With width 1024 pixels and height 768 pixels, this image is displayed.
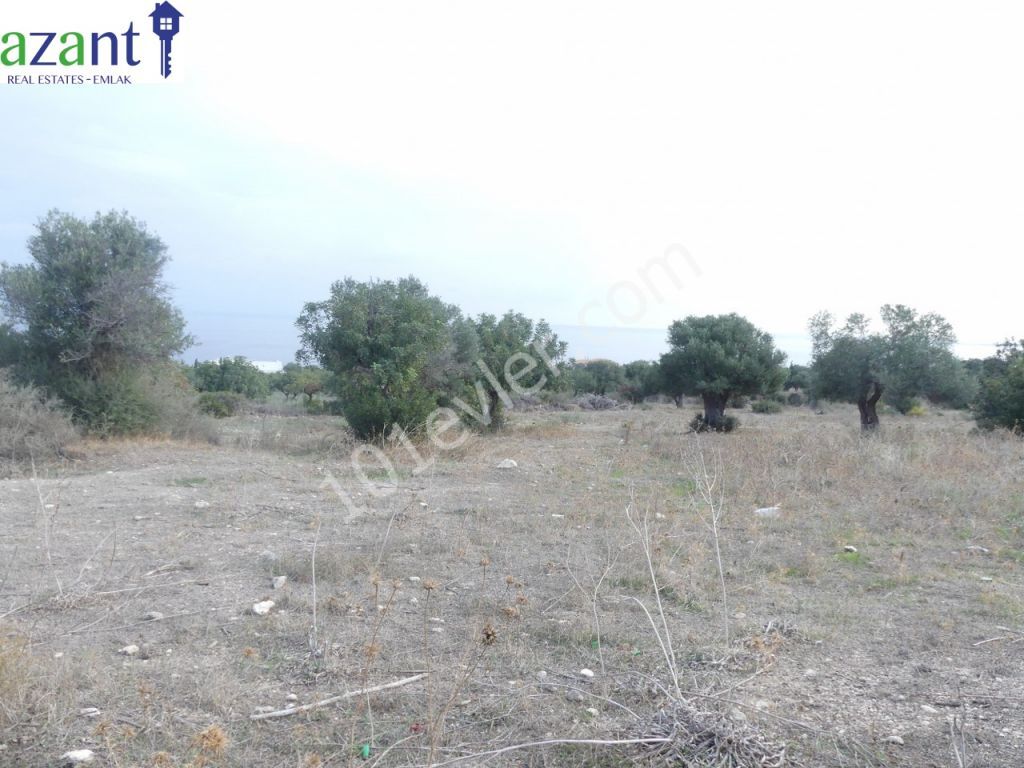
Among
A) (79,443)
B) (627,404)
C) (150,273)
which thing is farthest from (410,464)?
(627,404)

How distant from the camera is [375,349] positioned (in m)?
12.8

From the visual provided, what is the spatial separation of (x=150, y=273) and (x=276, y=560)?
388 inches

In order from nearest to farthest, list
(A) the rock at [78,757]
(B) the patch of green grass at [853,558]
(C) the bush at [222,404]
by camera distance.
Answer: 1. (A) the rock at [78,757]
2. (B) the patch of green grass at [853,558]
3. (C) the bush at [222,404]

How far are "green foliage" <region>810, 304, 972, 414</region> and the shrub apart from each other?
10.5 m

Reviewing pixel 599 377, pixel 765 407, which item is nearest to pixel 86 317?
pixel 765 407

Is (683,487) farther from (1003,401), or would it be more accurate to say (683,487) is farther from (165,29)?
(1003,401)

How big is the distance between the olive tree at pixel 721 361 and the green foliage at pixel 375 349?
7122mm

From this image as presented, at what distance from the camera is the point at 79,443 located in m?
11.4

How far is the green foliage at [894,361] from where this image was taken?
52.5ft

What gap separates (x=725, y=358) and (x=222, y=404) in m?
16.1

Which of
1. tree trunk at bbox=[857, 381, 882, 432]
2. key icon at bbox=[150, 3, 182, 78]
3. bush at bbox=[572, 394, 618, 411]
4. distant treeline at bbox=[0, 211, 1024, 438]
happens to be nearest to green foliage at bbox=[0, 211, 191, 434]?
distant treeline at bbox=[0, 211, 1024, 438]

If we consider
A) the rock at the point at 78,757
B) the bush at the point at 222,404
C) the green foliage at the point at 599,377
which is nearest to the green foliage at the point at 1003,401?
the rock at the point at 78,757

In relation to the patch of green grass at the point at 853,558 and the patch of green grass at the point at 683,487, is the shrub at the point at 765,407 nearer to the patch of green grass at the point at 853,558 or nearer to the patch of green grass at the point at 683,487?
the patch of green grass at the point at 683,487

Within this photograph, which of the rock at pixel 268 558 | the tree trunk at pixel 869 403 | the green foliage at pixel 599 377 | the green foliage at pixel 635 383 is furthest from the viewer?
the green foliage at pixel 599 377
